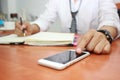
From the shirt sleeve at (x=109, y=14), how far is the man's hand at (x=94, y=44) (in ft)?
1.09

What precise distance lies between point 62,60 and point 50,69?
0.18 feet

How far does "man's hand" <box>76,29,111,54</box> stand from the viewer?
709 mm

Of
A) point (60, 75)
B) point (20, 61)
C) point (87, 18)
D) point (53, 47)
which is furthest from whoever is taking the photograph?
point (87, 18)

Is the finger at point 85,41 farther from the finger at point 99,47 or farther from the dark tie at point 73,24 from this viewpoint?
the dark tie at point 73,24

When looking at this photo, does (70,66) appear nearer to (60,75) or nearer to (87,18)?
(60,75)

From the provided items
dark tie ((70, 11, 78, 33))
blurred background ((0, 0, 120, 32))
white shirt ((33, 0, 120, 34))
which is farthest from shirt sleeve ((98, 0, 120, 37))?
blurred background ((0, 0, 120, 32))

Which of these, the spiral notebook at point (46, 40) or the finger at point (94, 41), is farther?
the spiral notebook at point (46, 40)

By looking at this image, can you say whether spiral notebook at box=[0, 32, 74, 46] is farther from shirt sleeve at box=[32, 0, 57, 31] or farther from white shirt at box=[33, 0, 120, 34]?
shirt sleeve at box=[32, 0, 57, 31]

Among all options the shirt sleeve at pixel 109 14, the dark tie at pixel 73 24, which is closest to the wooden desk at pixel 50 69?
the shirt sleeve at pixel 109 14

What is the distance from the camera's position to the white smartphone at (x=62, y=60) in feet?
1.81

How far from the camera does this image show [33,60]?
639mm

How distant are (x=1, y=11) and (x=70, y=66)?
2537 mm

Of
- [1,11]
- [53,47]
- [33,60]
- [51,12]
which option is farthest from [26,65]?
[1,11]

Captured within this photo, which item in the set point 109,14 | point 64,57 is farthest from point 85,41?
point 109,14
